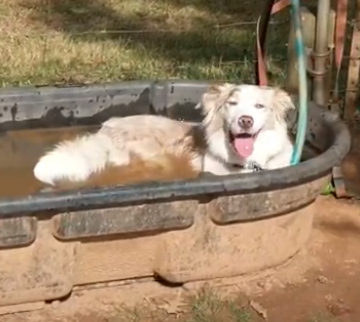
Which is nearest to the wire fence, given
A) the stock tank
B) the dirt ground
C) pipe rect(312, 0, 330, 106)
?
pipe rect(312, 0, 330, 106)

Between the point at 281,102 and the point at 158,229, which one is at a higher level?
the point at 281,102

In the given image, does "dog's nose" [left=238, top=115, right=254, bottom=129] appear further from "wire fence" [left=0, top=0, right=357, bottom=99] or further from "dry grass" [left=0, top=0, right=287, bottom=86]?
"dry grass" [left=0, top=0, right=287, bottom=86]

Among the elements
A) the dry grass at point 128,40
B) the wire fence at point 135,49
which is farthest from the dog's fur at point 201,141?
the dry grass at point 128,40

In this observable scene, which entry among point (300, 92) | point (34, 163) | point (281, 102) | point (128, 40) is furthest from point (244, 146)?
point (128, 40)

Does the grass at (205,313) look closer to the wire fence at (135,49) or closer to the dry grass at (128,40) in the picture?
the wire fence at (135,49)

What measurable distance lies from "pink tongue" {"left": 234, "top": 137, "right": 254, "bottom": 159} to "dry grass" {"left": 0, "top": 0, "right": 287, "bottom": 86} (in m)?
1.86

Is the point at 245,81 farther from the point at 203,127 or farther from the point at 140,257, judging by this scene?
the point at 140,257

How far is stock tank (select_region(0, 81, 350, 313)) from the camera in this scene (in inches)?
156

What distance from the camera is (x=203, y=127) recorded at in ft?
17.0

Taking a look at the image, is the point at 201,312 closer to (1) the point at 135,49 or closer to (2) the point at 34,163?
(2) the point at 34,163

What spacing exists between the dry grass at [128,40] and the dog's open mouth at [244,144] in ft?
6.07

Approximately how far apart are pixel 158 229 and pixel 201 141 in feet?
3.69

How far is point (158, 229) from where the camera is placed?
4.18m

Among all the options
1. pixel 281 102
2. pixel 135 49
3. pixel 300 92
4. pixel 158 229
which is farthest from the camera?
pixel 135 49
